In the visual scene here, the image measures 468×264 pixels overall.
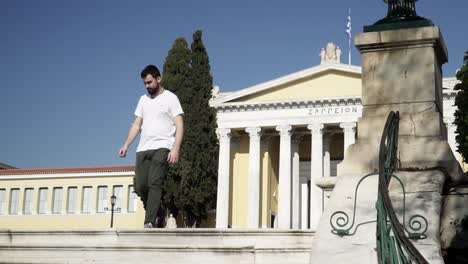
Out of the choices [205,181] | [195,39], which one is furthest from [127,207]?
[195,39]

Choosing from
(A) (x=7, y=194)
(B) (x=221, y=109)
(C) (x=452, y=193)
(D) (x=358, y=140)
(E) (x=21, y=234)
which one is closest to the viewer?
(C) (x=452, y=193)

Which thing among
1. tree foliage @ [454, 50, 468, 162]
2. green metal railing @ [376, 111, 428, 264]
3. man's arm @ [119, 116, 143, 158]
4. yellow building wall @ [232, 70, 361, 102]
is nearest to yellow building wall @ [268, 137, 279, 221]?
yellow building wall @ [232, 70, 361, 102]

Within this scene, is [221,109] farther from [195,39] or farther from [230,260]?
[230,260]

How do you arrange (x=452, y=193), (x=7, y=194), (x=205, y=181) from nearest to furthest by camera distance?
(x=452, y=193)
(x=205, y=181)
(x=7, y=194)

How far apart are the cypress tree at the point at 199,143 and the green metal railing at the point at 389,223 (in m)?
35.8

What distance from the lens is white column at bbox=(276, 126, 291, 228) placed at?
148 ft

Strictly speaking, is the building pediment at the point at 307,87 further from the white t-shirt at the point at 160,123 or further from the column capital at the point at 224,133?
the white t-shirt at the point at 160,123

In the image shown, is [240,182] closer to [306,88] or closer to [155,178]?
[306,88]

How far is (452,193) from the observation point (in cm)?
632

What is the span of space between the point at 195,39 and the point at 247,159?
9542mm

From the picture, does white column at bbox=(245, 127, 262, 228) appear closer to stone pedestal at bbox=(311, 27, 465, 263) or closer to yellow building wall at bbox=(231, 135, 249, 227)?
yellow building wall at bbox=(231, 135, 249, 227)

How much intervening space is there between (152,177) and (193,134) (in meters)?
34.6

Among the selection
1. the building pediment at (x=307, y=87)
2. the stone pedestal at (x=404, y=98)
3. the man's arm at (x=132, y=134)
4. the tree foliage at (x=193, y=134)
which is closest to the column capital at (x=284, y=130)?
the building pediment at (x=307, y=87)

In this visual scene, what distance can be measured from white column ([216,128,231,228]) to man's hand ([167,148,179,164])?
3710 cm
